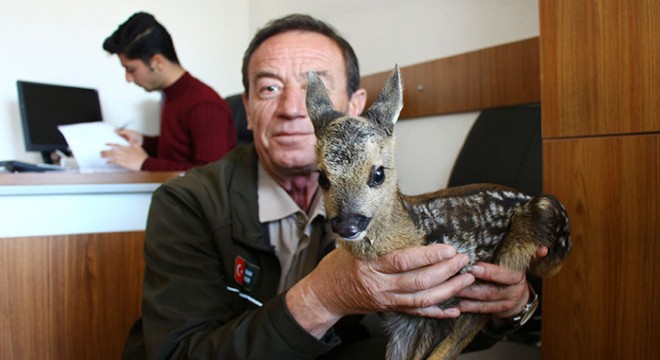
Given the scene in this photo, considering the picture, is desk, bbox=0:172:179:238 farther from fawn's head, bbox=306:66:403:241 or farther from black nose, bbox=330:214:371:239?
black nose, bbox=330:214:371:239

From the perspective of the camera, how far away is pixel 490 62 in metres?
2.10

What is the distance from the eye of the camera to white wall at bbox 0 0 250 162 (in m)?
3.08

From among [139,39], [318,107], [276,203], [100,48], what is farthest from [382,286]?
[100,48]

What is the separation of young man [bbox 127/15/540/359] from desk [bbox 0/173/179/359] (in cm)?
53

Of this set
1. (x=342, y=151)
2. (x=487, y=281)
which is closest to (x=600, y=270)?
(x=487, y=281)

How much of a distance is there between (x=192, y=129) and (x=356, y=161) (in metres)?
1.71

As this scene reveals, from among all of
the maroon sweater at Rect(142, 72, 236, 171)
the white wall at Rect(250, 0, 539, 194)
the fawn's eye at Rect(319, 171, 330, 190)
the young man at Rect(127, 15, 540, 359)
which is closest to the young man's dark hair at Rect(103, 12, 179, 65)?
the maroon sweater at Rect(142, 72, 236, 171)

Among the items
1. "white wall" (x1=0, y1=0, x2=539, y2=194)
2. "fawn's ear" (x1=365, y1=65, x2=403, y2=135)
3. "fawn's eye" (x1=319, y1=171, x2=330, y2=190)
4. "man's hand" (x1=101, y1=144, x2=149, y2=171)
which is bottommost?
"fawn's eye" (x1=319, y1=171, x2=330, y2=190)

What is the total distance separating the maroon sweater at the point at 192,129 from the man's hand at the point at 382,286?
56.7 inches

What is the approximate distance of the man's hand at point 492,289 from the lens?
103cm

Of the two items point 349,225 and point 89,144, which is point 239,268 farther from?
point 89,144

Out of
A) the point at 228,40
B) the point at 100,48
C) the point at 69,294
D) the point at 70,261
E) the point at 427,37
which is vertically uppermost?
the point at 228,40

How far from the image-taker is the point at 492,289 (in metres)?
1.05

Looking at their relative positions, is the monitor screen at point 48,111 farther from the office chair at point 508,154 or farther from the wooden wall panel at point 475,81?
the office chair at point 508,154
